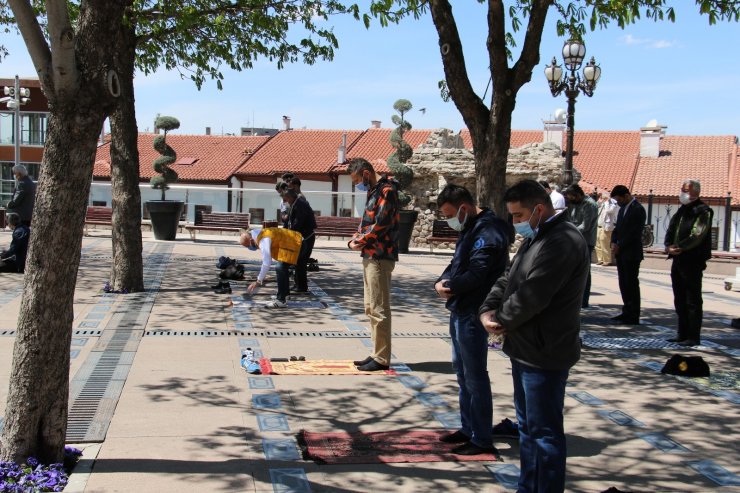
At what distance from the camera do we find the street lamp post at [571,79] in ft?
50.3

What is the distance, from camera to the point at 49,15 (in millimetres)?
3967

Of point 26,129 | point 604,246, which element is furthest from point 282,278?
point 26,129

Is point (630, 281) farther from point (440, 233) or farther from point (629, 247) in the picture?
point (440, 233)

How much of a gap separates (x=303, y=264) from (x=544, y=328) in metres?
7.90

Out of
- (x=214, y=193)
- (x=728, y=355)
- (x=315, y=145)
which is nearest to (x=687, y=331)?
(x=728, y=355)

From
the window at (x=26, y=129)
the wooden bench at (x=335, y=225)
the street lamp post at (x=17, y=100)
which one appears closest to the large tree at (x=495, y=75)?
the wooden bench at (x=335, y=225)

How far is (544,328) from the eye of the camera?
3.75 m

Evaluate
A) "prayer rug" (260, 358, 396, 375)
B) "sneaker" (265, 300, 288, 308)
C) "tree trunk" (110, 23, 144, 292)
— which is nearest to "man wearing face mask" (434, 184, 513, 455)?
"prayer rug" (260, 358, 396, 375)

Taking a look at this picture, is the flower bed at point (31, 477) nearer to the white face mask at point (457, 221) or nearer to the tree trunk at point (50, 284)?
the tree trunk at point (50, 284)

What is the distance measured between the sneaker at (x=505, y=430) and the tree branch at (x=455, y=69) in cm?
412

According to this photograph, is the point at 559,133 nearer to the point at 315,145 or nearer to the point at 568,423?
the point at 315,145

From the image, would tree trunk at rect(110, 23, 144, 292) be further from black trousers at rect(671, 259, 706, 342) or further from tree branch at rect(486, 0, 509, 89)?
black trousers at rect(671, 259, 706, 342)

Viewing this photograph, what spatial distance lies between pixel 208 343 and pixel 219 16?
6438mm

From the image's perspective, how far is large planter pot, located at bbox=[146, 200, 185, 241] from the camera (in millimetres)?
20516
